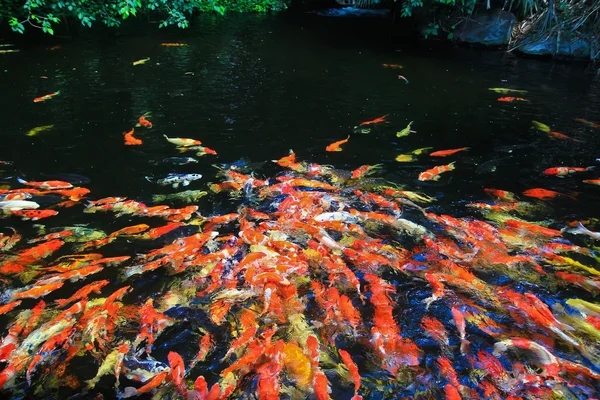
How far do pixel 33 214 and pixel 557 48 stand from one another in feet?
51.9

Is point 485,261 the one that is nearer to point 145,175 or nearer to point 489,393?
point 489,393

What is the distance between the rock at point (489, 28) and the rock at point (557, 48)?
35.6 inches

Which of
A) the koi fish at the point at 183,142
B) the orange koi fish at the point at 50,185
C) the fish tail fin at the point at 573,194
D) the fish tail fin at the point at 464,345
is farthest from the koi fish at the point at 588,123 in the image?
the orange koi fish at the point at 50,185

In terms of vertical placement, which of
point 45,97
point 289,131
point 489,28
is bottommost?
point 289,131

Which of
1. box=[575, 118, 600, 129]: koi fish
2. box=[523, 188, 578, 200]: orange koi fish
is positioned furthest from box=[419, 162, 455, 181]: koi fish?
box=[575, 118, 600, 129]: koi fish

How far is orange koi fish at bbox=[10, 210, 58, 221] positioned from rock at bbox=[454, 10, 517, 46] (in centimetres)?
1530

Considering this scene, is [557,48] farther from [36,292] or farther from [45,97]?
[36,292]

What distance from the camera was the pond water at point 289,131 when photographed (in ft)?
12.2

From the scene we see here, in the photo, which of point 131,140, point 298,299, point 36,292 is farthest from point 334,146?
point 36,292

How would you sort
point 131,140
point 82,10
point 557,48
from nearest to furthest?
point 131,140
point 82,10
point 557,48

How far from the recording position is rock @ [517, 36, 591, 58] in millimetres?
13664

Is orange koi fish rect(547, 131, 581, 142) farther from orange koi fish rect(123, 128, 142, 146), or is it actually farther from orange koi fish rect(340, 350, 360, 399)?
orange koi fish rect(123, 128, 142, 146)

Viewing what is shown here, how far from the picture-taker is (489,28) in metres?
14.9

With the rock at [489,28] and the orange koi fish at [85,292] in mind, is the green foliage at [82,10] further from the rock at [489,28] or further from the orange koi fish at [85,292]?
the rock at [489,28]
